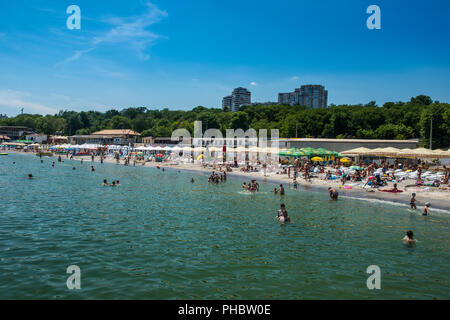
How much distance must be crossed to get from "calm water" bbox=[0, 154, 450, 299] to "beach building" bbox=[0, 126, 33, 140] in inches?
5595

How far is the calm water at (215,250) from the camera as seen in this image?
936 centimetres

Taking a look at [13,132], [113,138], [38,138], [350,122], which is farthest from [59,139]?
[350,122]

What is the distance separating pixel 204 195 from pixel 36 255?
627 inches

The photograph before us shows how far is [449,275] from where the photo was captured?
418 inches

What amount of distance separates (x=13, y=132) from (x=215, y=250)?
532 ft

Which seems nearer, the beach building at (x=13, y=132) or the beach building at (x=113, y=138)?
the beach building at (x=113, y=138)

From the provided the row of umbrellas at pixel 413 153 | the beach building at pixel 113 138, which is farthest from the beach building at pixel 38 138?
the row of umbrellas at pixel 413 153

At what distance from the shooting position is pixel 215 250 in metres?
12.6

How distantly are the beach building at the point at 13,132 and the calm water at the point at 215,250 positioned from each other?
142104mm

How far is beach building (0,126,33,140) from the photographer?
139250 mm

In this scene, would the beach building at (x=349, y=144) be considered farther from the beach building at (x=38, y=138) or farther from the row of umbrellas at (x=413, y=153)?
the beach building at (x=38, y=138)

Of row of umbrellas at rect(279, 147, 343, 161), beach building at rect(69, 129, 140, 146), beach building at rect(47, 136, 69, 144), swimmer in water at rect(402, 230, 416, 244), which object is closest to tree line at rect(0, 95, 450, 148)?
beach building at rect(69, 129, 140, 146)

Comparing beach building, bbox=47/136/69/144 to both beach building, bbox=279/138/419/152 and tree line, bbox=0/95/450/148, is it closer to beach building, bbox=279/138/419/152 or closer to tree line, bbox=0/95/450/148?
tree line, bbox=0/95/450/148

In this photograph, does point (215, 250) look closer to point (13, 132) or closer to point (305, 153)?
point (305, 153)
